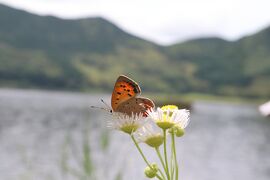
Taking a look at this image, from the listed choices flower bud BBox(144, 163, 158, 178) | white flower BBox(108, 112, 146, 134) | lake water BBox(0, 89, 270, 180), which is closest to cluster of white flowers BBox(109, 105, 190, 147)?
white flower BBox(108, 112, 146, 134)

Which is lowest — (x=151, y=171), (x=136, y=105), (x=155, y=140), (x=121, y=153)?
(x=151, y=171)

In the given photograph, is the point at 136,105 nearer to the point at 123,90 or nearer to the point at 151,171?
the point at 123,90

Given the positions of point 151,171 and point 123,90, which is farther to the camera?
point 123,90

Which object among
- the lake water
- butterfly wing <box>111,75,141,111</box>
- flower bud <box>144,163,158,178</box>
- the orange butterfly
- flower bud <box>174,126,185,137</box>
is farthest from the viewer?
the lake water

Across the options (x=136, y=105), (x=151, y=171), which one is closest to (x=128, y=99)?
(x=136, y=105)

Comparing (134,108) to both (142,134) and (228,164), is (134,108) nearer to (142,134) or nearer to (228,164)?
(142,134)

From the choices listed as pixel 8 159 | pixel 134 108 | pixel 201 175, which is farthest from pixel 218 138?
pixel 134 108

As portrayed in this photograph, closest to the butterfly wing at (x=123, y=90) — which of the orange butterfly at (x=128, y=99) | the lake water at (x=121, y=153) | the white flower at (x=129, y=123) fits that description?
the orange butterfly at (x=128, y=99)

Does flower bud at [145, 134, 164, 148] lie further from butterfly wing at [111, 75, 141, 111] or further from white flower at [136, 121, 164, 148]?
butterfly wing at [111, 75, 141, 111]
